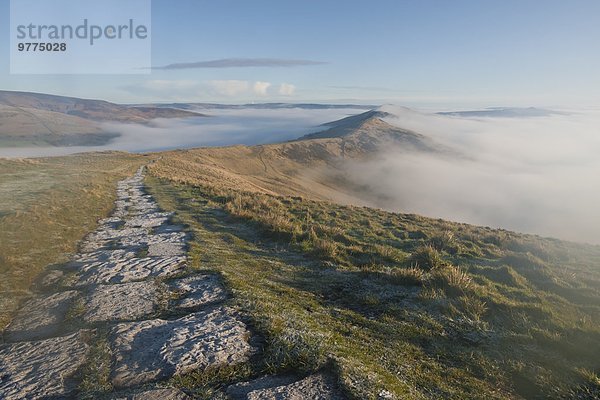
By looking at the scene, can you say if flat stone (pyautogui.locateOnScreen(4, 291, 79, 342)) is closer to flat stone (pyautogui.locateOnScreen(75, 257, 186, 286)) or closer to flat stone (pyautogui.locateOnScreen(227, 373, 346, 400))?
flat stone (pyautogui.locateOnScreen(75, 257, 186, 286))

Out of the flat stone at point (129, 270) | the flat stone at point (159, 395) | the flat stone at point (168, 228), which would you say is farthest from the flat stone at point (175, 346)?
the flat stone at point (168, 228)

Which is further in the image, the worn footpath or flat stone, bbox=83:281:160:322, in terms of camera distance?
flat stone, bbox=83:281:160:322

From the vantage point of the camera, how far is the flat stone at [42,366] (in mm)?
4516

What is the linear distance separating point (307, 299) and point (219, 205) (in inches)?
527

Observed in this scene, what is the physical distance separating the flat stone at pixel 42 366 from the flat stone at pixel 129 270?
2.69 metres

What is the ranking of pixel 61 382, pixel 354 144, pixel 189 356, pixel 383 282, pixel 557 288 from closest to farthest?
pixel 61 382 < pixel 189 356 < pixel 383 282 < pixel 557 288 < pixel 354 144

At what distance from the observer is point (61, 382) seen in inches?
183

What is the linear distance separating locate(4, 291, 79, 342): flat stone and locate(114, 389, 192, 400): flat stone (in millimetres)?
2858

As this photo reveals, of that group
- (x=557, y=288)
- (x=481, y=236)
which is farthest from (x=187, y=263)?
(x=481, y=236)

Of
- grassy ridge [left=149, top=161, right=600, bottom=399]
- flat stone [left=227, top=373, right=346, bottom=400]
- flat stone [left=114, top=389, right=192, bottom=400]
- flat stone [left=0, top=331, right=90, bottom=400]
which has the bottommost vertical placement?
grassy ridge [left=149, top=161, right=600, bottom=399]

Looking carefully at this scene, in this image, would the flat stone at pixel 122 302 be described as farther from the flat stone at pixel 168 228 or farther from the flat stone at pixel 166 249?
the flat stone at pixel 168 228

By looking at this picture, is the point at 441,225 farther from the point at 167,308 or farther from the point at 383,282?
the point at 167,308

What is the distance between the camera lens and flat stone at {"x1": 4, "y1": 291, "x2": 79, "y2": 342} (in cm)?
614

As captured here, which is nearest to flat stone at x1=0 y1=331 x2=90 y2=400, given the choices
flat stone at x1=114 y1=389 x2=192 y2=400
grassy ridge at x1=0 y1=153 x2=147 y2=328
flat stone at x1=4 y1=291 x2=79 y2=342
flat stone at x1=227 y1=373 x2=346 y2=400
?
flat stone at x1=4 y1=291 x2=79 y2=342
